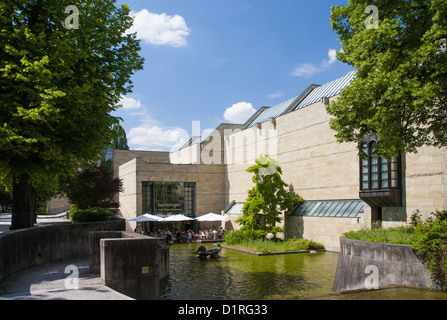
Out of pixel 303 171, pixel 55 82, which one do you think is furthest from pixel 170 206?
pixel 55 82

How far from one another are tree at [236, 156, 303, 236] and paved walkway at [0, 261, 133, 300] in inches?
652

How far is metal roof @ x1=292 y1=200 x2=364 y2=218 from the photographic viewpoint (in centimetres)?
2641

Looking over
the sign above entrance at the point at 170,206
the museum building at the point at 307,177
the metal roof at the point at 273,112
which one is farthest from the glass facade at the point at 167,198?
the metal roof at the point at 273,112

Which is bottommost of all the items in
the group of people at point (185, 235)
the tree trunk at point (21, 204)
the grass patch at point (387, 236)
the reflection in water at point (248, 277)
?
the group of people at point (185, 235)

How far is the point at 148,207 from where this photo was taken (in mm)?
42219

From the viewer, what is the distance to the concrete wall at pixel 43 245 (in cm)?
1204

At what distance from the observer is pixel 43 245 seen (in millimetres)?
15688

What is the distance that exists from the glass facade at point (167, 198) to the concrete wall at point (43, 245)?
71.2 ft

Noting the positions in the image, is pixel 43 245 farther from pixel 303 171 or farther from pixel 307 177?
pixel 303 171

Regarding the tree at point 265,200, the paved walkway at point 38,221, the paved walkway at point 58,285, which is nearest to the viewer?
the paved walkway at point 58,285

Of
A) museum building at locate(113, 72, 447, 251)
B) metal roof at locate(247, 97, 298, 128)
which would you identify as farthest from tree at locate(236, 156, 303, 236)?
metal roof at locate(247, 97, 298, 128)

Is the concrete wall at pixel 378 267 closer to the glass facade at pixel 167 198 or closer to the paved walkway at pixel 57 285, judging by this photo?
the paved walkway at pixel 57 285

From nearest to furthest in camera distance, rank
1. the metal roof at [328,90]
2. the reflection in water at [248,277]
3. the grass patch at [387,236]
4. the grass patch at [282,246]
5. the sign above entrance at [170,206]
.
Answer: the grass patch at [387,236] < the reflection in water at [248,277] < the grass patch at [282,246] < the metal roof at [328,90] < the sign above entrance at [170,206]

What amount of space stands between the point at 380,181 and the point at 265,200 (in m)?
9.75
